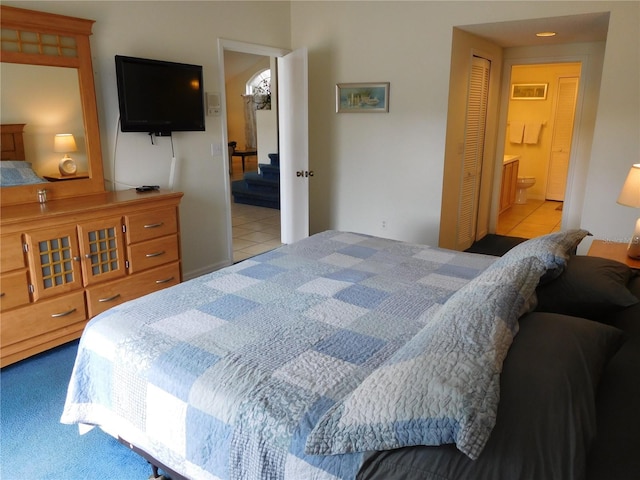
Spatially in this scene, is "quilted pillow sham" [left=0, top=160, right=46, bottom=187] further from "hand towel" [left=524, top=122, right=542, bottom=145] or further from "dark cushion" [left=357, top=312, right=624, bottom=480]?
"hand towel" [left=524, top=122, right=542, bottom=145]

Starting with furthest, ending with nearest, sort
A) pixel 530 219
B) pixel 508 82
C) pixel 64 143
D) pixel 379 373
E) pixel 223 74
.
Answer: pixel 530 219
pixel 508 82
pixel 223 74
pixel 64 143
pixel 379 373

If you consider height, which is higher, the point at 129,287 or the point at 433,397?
the point at 433,397

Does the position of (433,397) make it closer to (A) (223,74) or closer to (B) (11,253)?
(B) (11,253)

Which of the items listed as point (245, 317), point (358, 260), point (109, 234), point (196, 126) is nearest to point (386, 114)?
point (196, 126)

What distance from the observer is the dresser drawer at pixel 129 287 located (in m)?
3.01

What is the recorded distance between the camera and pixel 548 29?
162 inches

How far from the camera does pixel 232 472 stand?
1.33 m

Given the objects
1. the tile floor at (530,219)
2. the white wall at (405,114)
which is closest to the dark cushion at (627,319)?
the white wall at (405,114)

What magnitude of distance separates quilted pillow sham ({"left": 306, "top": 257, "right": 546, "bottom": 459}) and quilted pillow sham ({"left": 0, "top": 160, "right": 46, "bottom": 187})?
107 inches

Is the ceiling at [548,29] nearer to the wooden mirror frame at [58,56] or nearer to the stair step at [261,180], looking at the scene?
the wooden mirror frame at [58,56]

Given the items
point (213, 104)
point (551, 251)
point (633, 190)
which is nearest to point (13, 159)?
point (213, 104)

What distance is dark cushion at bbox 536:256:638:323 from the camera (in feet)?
5.85

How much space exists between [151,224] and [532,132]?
22.7ft

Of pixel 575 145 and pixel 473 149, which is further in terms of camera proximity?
pixel 473 149
